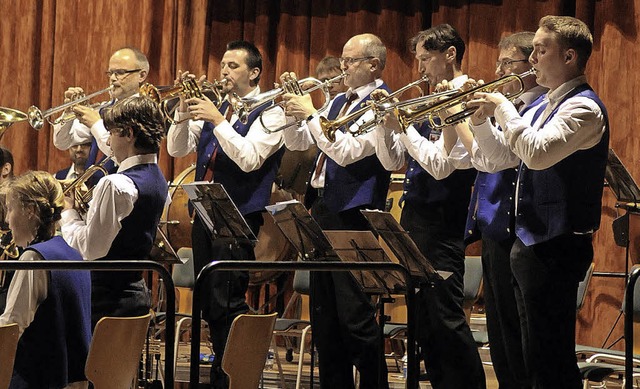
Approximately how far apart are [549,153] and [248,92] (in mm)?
2618

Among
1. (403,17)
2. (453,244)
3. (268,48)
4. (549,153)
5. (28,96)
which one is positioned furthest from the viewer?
(28,96)

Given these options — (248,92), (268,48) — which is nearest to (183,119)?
(248,92)

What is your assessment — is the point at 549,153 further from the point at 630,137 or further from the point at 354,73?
the point at 630,137

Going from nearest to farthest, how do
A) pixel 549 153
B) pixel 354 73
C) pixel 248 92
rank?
pixel 549 153, pixel 354 73, pixel 248 92

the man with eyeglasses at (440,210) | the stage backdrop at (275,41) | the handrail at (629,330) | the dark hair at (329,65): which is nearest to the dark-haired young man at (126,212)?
the man with eyeglasses at (440,210)

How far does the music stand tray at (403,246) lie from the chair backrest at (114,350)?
3.58ft

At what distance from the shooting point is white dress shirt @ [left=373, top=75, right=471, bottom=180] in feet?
16.0

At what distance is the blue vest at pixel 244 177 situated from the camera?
578 cm

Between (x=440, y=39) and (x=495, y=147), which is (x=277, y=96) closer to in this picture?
(x=440, y=39)

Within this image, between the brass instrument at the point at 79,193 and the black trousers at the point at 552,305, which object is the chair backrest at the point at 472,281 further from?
the brass instrument at the point at 79,193

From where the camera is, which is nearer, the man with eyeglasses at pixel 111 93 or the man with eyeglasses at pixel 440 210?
the man with eyeglasses at pixel 440 210

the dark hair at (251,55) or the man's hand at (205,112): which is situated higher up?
the dark hair at (251,55)

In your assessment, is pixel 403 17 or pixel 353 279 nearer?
pixel 353 279

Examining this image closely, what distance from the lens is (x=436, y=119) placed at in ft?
17.1
